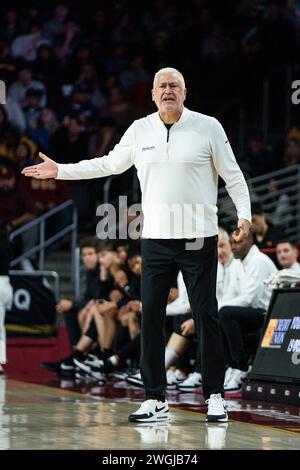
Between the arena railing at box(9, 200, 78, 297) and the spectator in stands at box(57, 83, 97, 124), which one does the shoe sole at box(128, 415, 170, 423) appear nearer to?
the arena railing at box(9, 200, 78, 297)

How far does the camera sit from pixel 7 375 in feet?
42.3

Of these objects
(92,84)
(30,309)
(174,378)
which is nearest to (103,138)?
(92,84)

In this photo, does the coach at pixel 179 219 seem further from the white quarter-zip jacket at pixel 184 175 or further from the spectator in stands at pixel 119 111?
the spectator in stands at pixel 119 111

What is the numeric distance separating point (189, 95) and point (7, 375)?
8380 mm

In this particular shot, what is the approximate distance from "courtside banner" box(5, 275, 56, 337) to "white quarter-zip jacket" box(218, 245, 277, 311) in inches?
168

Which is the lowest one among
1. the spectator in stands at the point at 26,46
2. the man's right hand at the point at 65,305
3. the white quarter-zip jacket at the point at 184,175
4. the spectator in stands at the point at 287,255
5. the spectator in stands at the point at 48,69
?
the man's right hand at the point at 65,305

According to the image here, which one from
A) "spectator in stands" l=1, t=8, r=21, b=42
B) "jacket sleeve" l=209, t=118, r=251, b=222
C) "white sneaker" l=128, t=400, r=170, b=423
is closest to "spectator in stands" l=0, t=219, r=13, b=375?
"white sneaker" l=128, t=400, r=170, b=423

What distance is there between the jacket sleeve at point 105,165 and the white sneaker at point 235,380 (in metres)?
3.62

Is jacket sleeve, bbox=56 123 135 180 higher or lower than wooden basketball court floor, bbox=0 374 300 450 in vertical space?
higher

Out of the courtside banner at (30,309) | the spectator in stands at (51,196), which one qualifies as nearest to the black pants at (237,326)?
the courtside banner at (30,309)

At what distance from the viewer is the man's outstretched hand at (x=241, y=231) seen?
7.38 metres

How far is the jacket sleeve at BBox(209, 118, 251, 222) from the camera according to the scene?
754 cm

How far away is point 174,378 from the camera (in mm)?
11555

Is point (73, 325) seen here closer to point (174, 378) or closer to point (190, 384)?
point (174, 378)
